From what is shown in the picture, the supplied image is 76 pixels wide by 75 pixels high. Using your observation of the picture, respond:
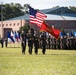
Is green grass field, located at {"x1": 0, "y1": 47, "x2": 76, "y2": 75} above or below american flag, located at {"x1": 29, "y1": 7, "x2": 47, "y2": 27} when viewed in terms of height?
below

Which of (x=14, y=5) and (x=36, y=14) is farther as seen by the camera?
(x=14, y=5)

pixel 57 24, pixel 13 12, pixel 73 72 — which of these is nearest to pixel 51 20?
pixel 57 24

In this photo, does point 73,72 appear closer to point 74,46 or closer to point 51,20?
point 74,46

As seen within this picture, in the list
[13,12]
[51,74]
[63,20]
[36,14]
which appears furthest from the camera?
[13,12]

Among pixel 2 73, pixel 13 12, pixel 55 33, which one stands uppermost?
pixel 13 12

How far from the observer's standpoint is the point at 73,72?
1234 centimetres

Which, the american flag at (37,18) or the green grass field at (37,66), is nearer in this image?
the green grass field at (37,66)

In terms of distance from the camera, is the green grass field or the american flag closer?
the green grass field

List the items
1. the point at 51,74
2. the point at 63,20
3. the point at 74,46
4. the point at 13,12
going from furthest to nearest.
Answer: the point at 13,12 < the point at 63,20 < the point at 74,46 < the point at 51,74

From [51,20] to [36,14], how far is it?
7311 cm

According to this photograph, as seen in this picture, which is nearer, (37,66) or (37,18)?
(37,66)

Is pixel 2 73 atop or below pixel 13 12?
below

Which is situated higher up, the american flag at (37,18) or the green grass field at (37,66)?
the american flag at (37,18)

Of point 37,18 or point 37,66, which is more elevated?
point 37,18
